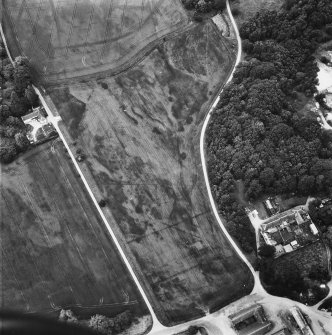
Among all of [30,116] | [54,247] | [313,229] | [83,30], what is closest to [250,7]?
[83,30]

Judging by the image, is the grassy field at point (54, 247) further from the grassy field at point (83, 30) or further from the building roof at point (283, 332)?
the building roof at point (283, 332)

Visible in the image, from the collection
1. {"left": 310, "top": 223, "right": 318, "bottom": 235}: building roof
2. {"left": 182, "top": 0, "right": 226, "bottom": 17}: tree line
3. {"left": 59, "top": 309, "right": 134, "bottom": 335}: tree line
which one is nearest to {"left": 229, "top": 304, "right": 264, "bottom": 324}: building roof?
{"left": 310, "top": 223, "right": 318, "bottom": 235}: building roof

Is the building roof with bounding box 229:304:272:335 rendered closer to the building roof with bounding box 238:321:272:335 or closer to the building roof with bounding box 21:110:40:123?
the building roof with bounding box 238:321:272:335

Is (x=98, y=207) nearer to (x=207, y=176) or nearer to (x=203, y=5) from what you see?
(x=207, y=176)

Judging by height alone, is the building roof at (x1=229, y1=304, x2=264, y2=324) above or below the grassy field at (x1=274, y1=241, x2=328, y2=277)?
below

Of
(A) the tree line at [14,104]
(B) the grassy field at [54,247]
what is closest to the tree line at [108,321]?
(B) the grassy field at [54,247]
